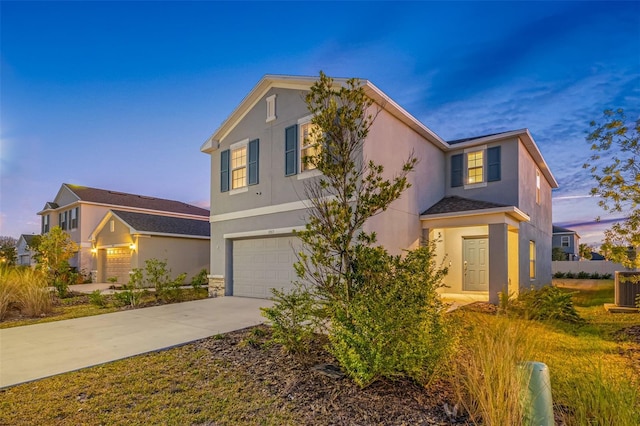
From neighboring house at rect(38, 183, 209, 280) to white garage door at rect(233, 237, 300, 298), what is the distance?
11.9 meters

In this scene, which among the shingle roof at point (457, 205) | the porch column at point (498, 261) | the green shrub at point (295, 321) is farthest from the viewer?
the shingle roof at point (457, 205)

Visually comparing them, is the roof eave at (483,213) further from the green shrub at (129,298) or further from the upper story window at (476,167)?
the green shrub at (129,298)

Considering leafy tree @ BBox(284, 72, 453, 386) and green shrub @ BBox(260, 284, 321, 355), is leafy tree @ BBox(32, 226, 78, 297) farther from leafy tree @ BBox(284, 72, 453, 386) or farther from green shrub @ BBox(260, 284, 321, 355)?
leafy tree @ BBox(284, 72, 453, 386)

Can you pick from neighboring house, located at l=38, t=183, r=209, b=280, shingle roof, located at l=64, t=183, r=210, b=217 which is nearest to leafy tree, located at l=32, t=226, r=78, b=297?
neighboring house, located at l=38, t=183, r=209, b=280

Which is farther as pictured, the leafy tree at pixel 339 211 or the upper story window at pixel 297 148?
the upper story window at pixel 297 148

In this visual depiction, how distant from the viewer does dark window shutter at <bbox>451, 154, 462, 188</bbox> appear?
13.3m

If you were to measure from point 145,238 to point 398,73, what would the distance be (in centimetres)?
1630

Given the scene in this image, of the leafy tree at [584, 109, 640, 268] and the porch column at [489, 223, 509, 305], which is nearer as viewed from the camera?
the leafy tree at [584, 109, 640, 268]

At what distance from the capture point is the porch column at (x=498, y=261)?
10.6 m

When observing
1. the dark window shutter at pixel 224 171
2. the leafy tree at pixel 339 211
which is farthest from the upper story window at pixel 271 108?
the leafy tree at pixel 339 211

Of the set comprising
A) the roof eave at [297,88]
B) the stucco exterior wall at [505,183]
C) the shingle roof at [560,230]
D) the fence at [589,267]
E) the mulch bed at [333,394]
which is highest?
the roof eave at [297,88]

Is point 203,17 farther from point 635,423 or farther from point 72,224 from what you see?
point 72,224

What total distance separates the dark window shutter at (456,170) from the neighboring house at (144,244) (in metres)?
14.4

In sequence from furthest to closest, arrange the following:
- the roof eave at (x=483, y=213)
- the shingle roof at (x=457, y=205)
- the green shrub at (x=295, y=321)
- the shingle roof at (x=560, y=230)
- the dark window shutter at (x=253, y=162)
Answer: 1. the shingle roof at (x=560, y=230)
2. the dark window shutter at (x=253, y=162)
3. the shingle roof at (x=457, y=205)
4. the roof eave at (x=483, y=213)
5. the green shrub at (x=295, y=321)
